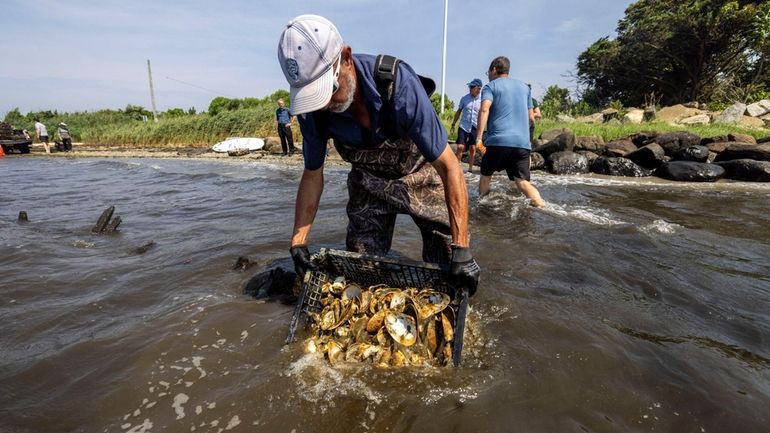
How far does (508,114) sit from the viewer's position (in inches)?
192

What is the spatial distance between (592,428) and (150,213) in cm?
616

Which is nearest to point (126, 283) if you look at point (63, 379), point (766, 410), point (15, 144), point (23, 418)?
point (63, 379)

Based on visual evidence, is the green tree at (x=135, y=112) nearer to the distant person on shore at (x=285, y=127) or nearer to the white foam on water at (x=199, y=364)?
the distant person on shore at (x=285, y=127)

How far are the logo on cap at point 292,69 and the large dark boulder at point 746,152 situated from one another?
10466mm

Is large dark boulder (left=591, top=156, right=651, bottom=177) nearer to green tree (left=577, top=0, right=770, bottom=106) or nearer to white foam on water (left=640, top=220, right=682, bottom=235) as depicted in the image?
white foam on water (left=640, top=220, right=682, bottom=235)

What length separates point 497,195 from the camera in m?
6.27

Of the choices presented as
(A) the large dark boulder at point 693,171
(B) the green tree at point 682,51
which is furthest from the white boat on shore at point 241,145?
(B) the green tree at point 682,51

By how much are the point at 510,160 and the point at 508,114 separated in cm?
58

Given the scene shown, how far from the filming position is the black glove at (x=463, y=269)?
1.91 metres

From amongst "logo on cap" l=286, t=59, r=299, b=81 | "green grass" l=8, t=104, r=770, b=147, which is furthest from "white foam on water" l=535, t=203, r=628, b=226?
"green grass" l=8, t=104, r=770, b=147

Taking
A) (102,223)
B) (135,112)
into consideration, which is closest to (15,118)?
(135,112)

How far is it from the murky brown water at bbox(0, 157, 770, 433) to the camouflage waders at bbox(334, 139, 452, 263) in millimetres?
616

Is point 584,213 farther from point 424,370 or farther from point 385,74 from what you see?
point 385,74

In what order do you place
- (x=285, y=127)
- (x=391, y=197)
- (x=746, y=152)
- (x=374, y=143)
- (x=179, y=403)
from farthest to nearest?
1. (x=285, y=127)
2. (x=746, y=152)
3. (x=391, y=197)
4. (x=374, y=143)
5. (x=179, y=403)
